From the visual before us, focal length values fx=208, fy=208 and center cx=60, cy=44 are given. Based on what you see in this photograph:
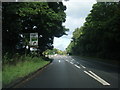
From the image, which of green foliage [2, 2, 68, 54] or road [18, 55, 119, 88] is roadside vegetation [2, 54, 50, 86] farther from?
green foliage [2, 2, 68, 54]

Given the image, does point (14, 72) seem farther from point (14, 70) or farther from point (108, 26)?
point (108, 26)

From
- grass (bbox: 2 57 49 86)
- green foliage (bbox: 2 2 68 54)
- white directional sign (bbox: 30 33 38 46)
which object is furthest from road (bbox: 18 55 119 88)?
white directional sign (bbox: 30 33 38 46)

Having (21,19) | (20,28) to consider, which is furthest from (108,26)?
(20,28)

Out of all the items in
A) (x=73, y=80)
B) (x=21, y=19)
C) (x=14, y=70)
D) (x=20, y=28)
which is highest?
(x=21, y=19)

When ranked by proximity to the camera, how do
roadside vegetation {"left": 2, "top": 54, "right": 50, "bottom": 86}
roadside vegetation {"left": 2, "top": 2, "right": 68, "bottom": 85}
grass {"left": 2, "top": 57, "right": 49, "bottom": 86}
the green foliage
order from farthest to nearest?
1. the green foliage
2. roadside vegetation {"left": 2, "top": 2, "right": 68, "bottom": 85}
3. roadside vegetation {"left": 2, "top": 54, "right": 50, "bottom": 86}
4. grass {"left": 2, "top": 57, "right": 49, "bottom": 86}

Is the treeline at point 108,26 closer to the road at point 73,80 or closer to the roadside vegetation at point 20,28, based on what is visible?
the roadside vegetation at point 20,28

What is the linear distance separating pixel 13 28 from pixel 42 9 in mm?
3676

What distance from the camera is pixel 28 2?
664 inches

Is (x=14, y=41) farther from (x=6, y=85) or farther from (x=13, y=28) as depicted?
(x=6, y=85)

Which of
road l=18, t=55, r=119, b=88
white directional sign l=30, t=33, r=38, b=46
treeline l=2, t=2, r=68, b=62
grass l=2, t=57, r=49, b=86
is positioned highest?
treeline l=2, t=2, r=68, b=62

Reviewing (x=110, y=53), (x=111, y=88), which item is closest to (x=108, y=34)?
(x=110, y=53)

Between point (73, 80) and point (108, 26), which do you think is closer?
point (73, 80)

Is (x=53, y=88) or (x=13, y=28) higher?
(x=13, y=28)

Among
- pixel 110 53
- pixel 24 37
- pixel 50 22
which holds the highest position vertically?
pixel 50 22
